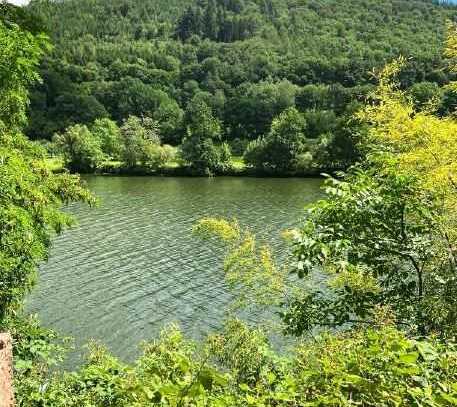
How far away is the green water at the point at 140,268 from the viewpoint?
2391 cm

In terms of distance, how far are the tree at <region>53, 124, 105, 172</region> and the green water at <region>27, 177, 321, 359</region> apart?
33.6m

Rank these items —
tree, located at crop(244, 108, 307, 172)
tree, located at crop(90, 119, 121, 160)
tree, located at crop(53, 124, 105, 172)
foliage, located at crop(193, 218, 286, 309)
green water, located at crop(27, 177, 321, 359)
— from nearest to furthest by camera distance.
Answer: foliage, located at crop(193, 218, 286, 309), green water, located at crop(27, 177, 321, 359), tree, located at crop(244, 108, 307, 172), tree, located at crop(53, 124, 105, 172), tree, located at crop(90, 119, 121, 160)

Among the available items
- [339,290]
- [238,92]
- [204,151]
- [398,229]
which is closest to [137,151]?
[204,151]

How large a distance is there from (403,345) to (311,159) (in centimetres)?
8372

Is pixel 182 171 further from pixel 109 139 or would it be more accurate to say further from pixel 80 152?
pixel 109 139

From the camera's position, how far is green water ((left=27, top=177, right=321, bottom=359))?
2391cm

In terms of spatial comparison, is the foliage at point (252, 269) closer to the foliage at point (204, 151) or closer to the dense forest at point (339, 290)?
the dense forest at point (339, 290)

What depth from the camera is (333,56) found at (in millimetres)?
163750

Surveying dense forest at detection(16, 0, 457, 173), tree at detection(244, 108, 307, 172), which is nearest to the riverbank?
dense forest at detection(16, 0, 457, 173)

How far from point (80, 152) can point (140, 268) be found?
64.8 meters

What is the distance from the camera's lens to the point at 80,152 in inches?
3639

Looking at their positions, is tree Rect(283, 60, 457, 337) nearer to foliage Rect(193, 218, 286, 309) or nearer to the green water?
foliage Rect(193, 218, 286, 309)

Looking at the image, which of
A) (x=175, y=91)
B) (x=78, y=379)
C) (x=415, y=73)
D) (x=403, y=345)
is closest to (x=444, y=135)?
(x=403, y=345)

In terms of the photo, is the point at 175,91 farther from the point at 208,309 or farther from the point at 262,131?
the point at 208,309
